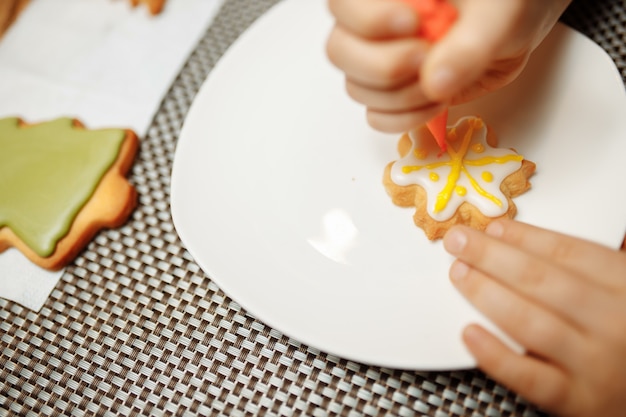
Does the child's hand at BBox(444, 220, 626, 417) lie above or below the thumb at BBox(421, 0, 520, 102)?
below

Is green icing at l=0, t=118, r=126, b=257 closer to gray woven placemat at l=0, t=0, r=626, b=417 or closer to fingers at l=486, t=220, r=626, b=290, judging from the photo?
gray woven placemat at l=0, t=0, r=626, b=417

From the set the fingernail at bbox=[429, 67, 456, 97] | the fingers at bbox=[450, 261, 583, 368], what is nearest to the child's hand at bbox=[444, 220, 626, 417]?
the fingers at bbox=[450, 261, 583, 368]

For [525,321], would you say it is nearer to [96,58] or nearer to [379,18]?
[379,18]

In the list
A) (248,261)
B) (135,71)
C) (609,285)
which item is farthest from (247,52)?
(609,285)

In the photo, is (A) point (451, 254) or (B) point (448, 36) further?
(A) point (451, 254)

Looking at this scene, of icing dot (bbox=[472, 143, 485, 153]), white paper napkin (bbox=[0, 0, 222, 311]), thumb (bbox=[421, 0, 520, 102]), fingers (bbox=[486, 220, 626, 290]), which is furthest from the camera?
white paper napkin (bbox=[0, 0, 222, 311])

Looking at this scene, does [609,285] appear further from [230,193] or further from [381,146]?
[230,193]

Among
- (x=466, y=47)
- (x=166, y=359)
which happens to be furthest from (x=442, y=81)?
(x=166, y=359)
